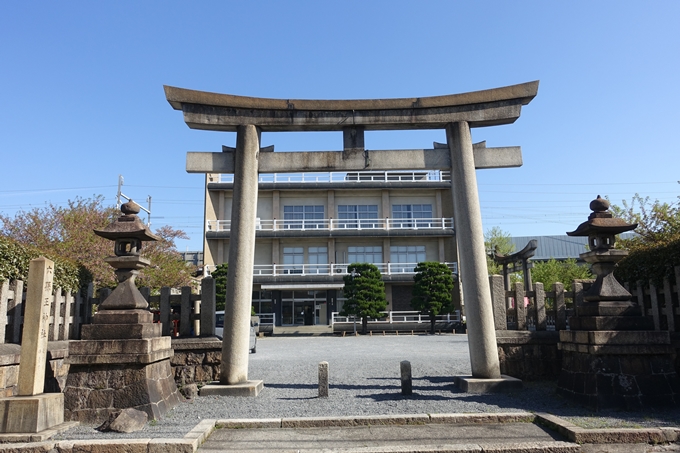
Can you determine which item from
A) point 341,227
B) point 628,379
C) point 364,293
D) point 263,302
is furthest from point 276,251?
point 628,379

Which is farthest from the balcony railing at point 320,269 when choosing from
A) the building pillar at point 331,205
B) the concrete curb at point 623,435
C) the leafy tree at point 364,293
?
the concrete curb at point 623,435

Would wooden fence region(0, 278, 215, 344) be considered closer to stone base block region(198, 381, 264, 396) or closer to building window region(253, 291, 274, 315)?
stone base block region(198, 381, 264, 396)

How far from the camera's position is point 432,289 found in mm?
28438

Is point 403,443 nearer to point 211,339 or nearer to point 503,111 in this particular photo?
point 211,339

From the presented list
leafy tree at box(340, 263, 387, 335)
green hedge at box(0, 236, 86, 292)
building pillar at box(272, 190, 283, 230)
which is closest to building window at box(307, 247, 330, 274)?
building pillar at box(272, 190, 283, 230)

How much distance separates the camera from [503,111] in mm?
8422

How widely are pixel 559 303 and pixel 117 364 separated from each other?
24.3 ft

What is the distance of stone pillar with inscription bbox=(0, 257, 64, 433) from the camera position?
5.12 metres

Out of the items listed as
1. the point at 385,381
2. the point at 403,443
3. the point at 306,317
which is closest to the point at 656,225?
the point at 385,381

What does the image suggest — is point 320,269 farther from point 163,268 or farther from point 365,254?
point 163,268

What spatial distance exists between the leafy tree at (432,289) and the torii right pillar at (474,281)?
20623 millimetres

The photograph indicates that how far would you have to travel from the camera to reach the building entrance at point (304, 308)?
33.7 metres

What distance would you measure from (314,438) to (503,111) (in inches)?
253

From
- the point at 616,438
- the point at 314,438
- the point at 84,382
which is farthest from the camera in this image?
the point at 84,382
